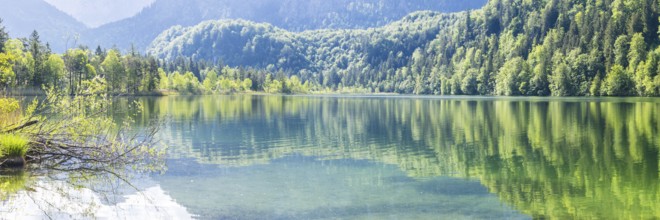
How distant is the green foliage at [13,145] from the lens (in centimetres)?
2106

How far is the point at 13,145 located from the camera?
21.6 m

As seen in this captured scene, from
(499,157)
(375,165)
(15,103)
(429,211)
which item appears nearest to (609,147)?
(499,157)

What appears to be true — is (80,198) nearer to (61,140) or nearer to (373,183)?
(61,140)

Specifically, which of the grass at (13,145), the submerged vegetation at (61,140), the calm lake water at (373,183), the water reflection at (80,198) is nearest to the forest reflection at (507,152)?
the calm lake water at (373,183)

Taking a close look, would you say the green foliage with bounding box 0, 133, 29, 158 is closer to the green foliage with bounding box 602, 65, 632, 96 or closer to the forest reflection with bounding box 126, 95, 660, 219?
the forest reflection with bounding box 126, 95, 660, 219

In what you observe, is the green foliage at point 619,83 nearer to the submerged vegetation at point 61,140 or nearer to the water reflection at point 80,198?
the submerged vegetation at point 61,140

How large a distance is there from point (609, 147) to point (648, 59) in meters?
112

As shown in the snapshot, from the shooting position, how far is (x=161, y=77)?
6890 inches

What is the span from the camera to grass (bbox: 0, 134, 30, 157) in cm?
2106

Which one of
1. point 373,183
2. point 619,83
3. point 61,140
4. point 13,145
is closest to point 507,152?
point 373,183

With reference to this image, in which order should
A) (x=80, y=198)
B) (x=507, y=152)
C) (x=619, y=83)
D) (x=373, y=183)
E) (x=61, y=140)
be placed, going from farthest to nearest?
(x=619, y=83)
(x=507, y=152)
(x=61, y=140)
(x=373, y=183)
(x=80, y=198)

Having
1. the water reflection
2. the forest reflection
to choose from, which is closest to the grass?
the water reflection

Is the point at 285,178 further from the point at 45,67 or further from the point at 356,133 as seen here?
the point at 45,67

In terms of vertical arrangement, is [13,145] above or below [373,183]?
above
